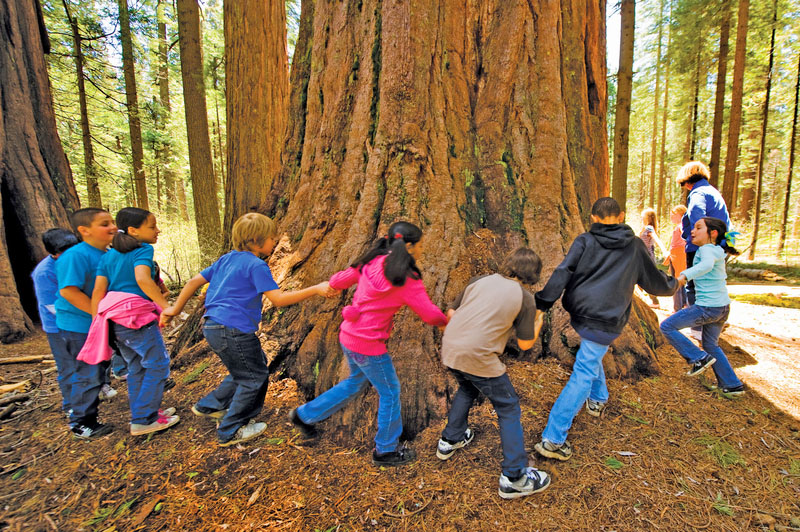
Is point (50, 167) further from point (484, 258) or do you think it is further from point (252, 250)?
point (484, 258)

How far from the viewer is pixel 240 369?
2678 mm

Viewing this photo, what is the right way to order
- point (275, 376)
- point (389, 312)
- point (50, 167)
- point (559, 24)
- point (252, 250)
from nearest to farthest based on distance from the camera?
point (389, 312), point (252, 250), point (275, 376), point (559, 24), point (50, 167)

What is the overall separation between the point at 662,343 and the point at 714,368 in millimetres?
756

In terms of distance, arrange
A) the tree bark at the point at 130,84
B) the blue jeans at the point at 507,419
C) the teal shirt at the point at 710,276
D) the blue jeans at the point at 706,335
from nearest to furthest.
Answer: the blue jeans at the point at 507,419, the teal shirt at the point at 710,276, the blue jeans at the point at 706,335, the tree bark at the point at 130,84

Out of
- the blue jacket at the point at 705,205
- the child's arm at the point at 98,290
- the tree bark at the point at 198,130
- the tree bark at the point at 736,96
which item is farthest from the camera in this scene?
the tree bark at the point at 736,96

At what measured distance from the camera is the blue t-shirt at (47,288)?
318 centimetres

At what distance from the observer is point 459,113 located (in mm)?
3553

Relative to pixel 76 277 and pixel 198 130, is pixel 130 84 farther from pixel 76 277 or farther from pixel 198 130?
pixel 76 277

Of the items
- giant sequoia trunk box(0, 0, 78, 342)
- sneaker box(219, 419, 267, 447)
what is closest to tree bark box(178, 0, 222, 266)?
giant sequoia trunk box(0, 0, 78, 342)

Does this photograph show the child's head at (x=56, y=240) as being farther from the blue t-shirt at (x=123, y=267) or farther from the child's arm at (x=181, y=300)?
the child's arm at (x=181, y=300)

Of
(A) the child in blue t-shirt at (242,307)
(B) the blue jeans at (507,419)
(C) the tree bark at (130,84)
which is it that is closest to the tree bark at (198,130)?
(C) the tree bark at (130,84)

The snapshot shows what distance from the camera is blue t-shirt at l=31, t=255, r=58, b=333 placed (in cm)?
318

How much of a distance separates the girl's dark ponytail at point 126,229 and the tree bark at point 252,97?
320cm

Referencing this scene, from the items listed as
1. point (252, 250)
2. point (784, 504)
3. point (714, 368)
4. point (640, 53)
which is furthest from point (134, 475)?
point (640, 53)
